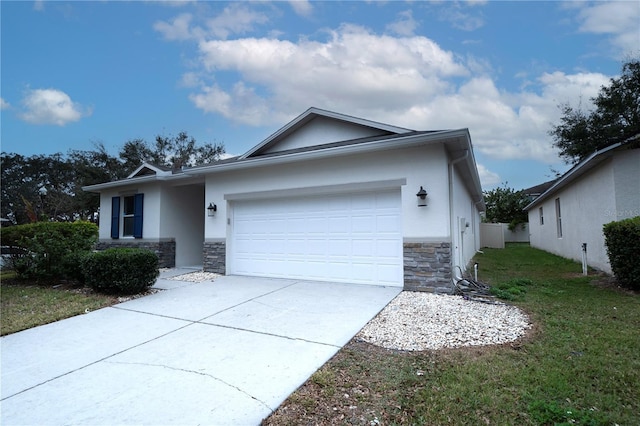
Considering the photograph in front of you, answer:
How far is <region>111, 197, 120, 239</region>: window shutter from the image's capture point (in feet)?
40.4

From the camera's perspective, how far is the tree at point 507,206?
28766 mm

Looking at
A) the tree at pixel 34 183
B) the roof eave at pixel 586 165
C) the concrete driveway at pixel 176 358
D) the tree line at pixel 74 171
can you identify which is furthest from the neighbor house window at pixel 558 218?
the tree at pixel 34 183

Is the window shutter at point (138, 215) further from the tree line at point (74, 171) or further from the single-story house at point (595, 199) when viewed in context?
the single-story house at point (595, 199)

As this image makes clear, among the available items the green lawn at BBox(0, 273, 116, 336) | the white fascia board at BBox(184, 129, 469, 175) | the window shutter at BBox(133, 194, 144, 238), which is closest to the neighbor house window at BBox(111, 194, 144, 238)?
the window shutter at BBox(133, 194, 144, 238)

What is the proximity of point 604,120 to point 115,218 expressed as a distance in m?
23.8

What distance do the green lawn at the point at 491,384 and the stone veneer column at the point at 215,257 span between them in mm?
6232

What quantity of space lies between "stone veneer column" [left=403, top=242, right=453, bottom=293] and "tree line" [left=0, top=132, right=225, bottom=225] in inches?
798

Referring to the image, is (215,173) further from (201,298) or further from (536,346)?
(536,346)

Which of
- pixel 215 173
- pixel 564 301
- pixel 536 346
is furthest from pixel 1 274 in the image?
pixel 564 301

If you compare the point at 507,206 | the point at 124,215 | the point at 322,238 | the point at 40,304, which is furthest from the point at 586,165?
the point at 507,206

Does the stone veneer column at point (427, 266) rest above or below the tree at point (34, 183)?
below

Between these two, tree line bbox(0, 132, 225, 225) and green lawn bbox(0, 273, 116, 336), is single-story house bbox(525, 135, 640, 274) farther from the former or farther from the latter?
tree line bbox(0, 132, 225, 225)

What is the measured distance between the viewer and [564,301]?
6129 millimetres

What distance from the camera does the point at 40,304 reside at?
647 centimetres
